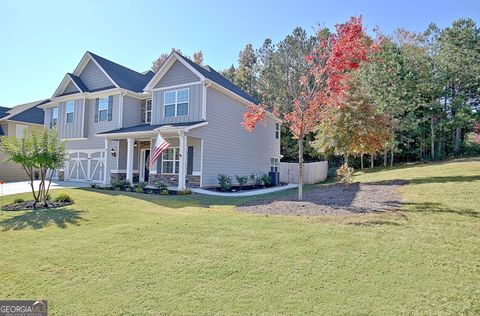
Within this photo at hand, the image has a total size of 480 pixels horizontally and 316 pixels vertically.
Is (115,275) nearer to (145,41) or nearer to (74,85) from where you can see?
(145,41)

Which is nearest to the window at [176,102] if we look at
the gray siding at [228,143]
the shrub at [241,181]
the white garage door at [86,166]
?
the gray siding at [228,143]

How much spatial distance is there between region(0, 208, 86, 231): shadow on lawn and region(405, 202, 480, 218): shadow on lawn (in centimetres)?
938

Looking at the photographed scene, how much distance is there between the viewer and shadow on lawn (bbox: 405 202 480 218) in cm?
762

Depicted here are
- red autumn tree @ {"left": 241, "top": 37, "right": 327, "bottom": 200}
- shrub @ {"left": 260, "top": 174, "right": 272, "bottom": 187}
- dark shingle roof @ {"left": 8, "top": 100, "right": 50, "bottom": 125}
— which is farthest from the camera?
dark shingle roof @ {"left": 8, "top": 100, "right": 50, "bottom": 125}

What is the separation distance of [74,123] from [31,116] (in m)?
8.65

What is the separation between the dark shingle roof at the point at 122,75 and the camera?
2030 centimetres

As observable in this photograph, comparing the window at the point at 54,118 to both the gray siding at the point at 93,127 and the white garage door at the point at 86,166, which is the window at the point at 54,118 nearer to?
the gray siding at the point at 93,127

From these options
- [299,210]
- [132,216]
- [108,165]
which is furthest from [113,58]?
[299,210]

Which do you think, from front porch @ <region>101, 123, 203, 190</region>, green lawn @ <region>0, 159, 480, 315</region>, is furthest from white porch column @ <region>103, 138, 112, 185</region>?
green lawn @ <region>0, 159, 480, 315</region>

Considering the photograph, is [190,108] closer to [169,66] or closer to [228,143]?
[169,66]

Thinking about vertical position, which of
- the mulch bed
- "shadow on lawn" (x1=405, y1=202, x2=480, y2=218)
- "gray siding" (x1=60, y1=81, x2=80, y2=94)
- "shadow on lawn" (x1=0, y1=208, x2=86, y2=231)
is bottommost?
"shadow on lawn" (x1=0, y1=208, x2=86, y2=231)

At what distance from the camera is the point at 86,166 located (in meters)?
21.2

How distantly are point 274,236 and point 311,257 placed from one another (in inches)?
50.0

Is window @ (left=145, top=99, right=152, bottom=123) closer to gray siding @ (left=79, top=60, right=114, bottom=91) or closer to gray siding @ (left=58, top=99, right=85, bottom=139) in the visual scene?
gray siding @ (left=79, top=60, right=114, bottom=91)
